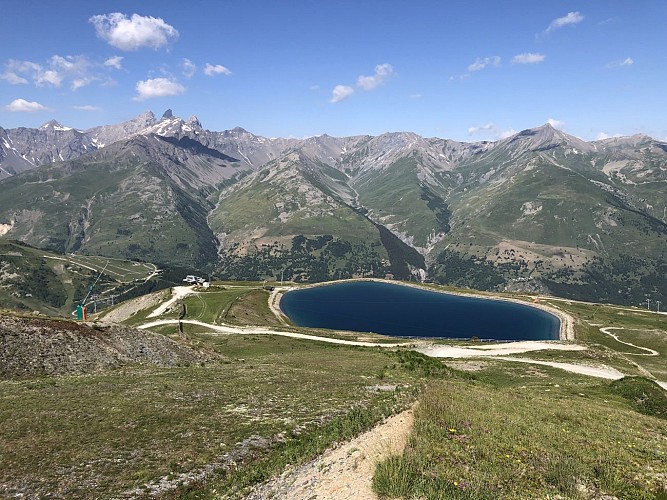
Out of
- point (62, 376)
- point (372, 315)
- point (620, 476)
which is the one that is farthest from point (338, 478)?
point (372, 315)

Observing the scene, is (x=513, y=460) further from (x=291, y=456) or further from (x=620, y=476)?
(x=291, y=456)

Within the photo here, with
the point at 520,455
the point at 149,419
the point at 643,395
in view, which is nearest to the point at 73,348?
the point at 149,419

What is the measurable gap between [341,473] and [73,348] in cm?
4007

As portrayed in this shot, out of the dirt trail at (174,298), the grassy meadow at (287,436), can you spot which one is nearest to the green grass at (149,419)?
the grassy meadow at (287,436)

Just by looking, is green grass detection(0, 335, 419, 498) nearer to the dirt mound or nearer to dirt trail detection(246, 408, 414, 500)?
dirt trail detection(246, 408, 414, 500)

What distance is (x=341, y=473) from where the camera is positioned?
57.5 ft

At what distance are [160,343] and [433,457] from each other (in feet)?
162

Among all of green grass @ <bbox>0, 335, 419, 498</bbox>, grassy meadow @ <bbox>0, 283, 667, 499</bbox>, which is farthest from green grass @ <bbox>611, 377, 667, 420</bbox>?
green grass @ <bbox>0, 335, 419, 498</bbox>

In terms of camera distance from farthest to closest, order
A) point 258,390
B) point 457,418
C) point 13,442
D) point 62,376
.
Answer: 1. point 62,376
2. point 258,390
3. point 457,418
4. point 13,442

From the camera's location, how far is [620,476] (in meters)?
17.4

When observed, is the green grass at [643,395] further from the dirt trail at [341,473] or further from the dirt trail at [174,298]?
the dirt trail at [174,298]

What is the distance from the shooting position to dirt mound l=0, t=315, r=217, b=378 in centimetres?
3931

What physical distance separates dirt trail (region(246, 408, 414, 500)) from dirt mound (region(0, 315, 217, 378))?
1284 inches

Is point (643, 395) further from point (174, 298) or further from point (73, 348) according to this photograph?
point (174, 298)
